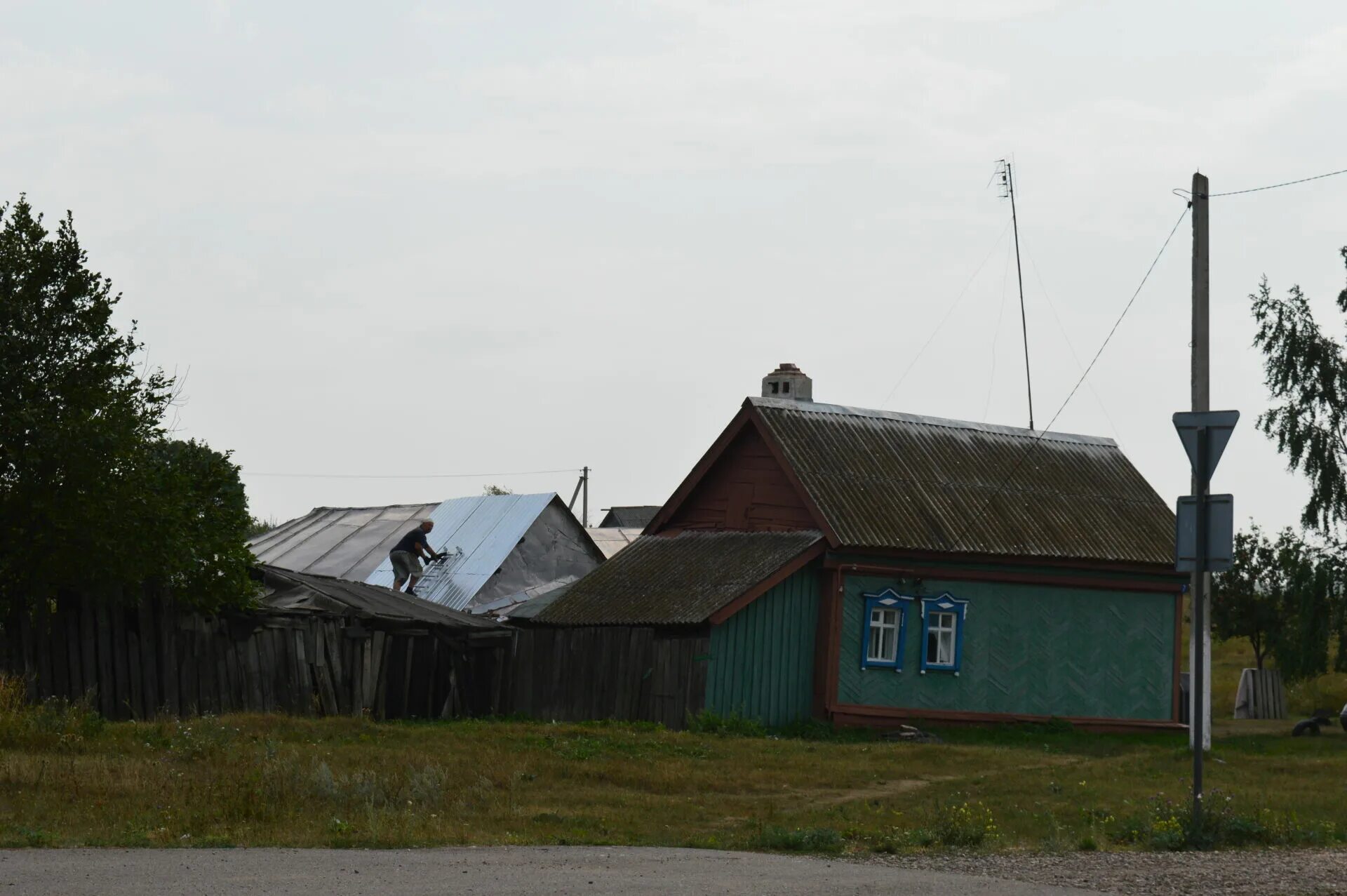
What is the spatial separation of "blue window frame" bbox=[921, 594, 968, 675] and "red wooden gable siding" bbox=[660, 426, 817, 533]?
2462 mm

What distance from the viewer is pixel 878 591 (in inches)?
1131

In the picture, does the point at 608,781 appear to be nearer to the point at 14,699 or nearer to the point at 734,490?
the point at 14,699

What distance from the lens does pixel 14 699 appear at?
64.7ft

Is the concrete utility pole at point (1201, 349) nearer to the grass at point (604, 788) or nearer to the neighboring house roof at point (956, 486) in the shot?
the grass at point (604, 788)

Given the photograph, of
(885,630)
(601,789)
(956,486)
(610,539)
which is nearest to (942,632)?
(885,630)

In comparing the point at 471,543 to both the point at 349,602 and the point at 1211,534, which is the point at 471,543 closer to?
the point at 349,602

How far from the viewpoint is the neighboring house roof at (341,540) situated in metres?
39.5

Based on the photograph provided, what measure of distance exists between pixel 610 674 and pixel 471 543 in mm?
10977

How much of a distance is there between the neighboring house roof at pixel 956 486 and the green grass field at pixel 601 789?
13.9ft

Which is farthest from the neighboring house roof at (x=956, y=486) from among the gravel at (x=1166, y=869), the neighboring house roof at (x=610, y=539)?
the neighboring house roof at (x=610, y=539)

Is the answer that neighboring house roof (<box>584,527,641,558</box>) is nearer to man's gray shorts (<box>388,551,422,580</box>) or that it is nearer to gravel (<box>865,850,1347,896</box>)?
man's gray shorts (<box>388,551,422,580</box>)

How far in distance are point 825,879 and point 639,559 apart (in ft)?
68.3

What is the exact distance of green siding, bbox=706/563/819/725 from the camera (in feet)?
88.1

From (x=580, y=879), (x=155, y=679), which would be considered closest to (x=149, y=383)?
(x=155, y=679)
